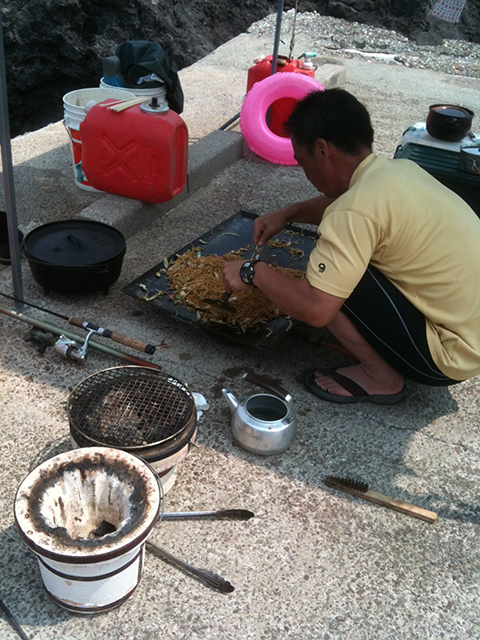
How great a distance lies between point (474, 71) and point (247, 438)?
391 inches

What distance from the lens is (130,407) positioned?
2.72 meters

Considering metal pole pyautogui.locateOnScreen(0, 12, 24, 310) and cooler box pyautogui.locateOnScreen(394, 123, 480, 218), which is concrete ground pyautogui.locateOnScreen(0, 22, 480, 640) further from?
cooler box pyautogui.locateOnScreen(394, 123, 480, 218)

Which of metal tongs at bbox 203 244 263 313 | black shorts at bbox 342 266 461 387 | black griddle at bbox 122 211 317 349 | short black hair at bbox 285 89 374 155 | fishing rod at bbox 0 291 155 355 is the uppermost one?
short black hair at bbox 285 89 374 155

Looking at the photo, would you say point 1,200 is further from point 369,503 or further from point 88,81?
point 88,81

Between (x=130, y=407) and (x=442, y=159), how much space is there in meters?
3.52

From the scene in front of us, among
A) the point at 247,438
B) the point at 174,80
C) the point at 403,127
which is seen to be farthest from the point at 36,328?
the point at 403,127

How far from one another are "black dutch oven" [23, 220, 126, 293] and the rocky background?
11849mm

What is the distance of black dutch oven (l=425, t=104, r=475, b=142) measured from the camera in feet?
15.9

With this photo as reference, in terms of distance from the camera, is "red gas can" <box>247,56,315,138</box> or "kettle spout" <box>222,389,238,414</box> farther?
"red gas can" <box>247,56,315,138</box>

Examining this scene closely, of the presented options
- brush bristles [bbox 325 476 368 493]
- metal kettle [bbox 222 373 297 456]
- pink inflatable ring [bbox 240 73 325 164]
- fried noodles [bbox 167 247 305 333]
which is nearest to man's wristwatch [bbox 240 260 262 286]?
fried noodles [bbox 167 247 305 333]

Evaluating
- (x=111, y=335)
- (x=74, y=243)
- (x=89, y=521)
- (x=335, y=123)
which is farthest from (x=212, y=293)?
(x=89, y=521)

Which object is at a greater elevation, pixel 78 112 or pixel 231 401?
pixel 78 112

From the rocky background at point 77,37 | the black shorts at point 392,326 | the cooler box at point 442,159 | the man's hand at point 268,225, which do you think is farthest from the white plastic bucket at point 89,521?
the rocky background at point 77,37

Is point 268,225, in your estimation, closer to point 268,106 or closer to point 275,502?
point 275,502
